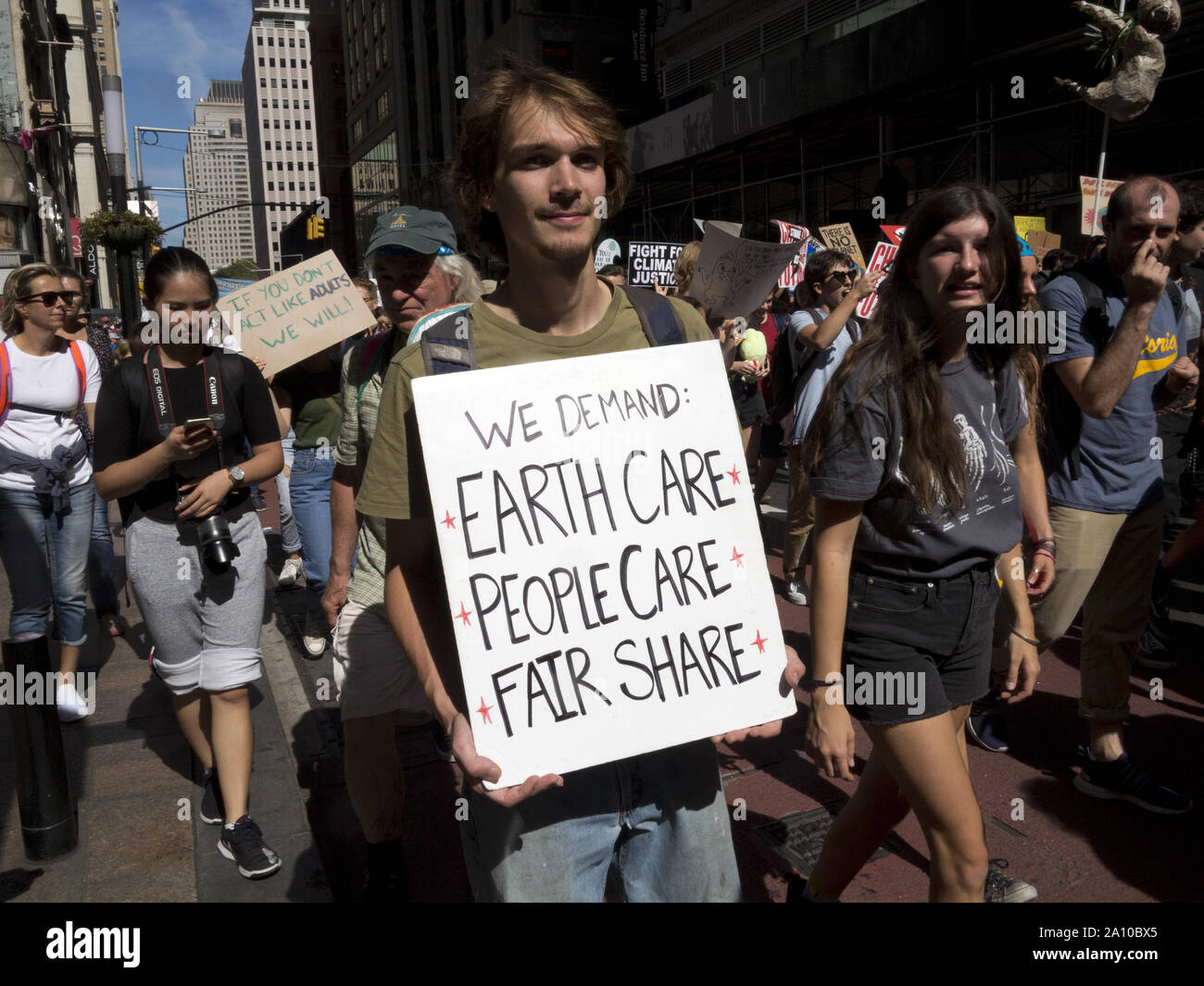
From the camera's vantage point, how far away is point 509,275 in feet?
6.05

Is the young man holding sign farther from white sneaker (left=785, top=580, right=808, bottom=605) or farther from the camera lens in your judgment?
white sneaker (left=785, top=580, right=808, bottom=605)

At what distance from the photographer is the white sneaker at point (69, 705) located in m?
4.77

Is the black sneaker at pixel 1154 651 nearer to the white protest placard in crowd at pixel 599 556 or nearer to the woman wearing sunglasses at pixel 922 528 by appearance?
the woman wearing sunglasses at pixel 922 528

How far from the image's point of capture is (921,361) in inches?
89.1

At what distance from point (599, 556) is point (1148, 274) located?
2133mm

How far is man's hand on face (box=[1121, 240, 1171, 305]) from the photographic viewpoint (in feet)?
9.41

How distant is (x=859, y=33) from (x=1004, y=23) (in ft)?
10.8

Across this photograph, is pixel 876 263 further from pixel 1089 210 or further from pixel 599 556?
pixel 599 556

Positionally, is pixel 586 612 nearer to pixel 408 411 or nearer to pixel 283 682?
pixel 408 411

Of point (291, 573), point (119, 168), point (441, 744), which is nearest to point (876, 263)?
point (441, 744)

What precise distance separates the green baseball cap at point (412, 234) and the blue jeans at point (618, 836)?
1889mm

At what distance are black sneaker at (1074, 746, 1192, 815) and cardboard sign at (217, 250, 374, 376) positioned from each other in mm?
3916

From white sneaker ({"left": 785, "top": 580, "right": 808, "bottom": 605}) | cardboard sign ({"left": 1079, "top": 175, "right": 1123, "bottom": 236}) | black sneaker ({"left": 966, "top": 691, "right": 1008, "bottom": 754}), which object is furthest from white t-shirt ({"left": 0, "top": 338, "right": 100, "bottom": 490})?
cardboard sign ({"left": 1079, "top": 175, "right": 1123, "bottom": 236})

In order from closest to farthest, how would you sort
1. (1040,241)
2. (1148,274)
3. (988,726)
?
1. (1148,274)
2. (988,726)
3. (1040,241)
